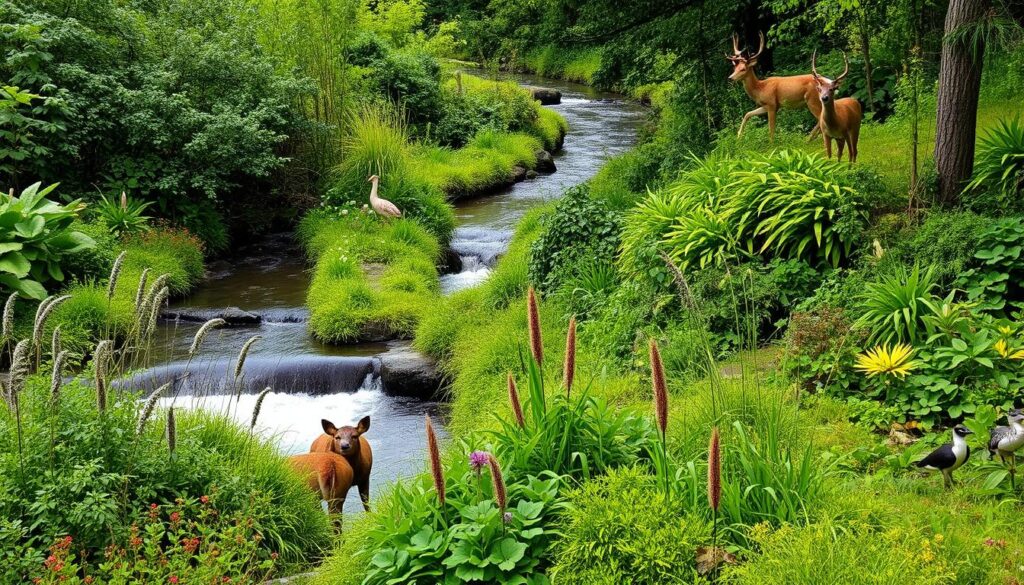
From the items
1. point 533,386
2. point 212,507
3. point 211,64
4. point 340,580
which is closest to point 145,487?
point 212,507

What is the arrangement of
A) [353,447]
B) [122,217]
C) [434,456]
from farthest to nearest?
[122,217], [353,447], [434,456]

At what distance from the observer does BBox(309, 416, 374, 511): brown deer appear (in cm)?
569

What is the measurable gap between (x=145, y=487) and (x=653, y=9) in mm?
10192

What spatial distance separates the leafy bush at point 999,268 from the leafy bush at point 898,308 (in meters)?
0.32

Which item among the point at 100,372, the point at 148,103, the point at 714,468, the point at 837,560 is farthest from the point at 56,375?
the point at 148,103

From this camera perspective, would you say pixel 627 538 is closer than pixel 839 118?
Yes

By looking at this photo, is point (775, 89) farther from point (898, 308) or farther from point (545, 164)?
point (545, 164)

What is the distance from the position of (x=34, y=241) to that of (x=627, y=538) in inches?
331

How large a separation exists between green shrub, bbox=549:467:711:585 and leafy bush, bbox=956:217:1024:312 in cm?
362

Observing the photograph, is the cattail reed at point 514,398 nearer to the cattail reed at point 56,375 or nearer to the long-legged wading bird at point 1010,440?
the cattail reed at point 56,375

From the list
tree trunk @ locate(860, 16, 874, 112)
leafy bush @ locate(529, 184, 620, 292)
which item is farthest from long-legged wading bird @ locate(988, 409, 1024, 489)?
tree trunk @ locate(860, 16, 874, 112)

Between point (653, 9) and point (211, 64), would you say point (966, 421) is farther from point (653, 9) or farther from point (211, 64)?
point (211, 64)

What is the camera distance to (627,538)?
3.39m

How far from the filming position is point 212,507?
15.3 ft
